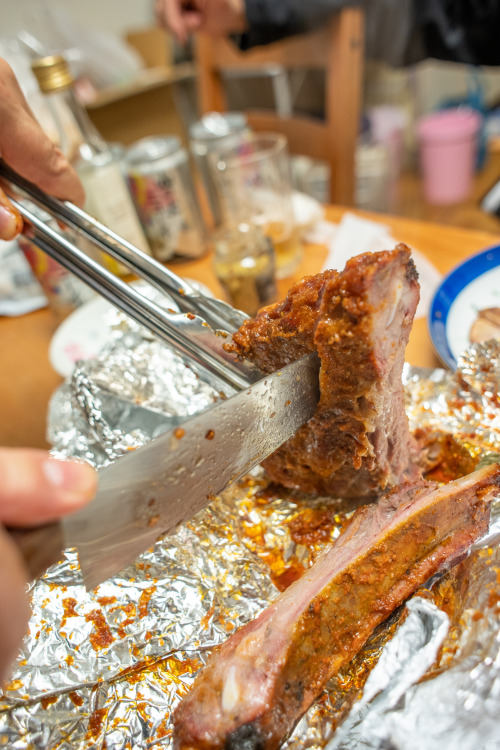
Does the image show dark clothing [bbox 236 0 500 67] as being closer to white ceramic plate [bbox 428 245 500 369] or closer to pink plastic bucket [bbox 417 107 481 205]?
white ceramic plate [bbox 428 245 500 369]

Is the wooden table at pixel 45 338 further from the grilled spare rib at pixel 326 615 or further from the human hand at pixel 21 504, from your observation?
the human hand at pixel 21 504

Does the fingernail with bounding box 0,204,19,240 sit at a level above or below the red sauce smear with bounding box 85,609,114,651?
above

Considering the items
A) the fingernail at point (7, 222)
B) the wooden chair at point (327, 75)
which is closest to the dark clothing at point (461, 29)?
the wooden chair at point (327, 75)

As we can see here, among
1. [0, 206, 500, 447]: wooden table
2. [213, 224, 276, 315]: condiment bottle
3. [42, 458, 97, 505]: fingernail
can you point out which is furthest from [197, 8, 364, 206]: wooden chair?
[42, 458, 97, 505]: fingernail

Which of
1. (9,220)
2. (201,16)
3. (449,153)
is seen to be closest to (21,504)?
(9,220)

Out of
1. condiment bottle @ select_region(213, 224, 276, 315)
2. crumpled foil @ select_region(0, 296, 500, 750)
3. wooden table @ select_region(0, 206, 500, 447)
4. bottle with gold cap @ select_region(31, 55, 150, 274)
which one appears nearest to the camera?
crumpled foil @ select_region(0, 296, 500, 750)

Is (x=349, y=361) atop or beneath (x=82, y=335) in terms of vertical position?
atop

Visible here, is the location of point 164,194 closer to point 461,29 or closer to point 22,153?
point 22,153
